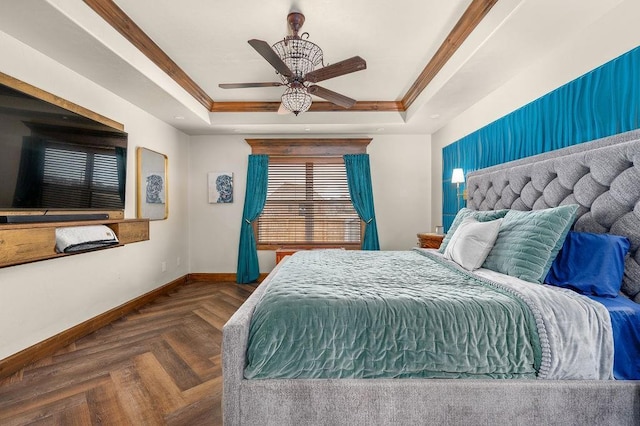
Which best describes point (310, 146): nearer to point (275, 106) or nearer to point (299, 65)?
point (275, 106)

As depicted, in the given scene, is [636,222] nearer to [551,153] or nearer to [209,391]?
[551,153]

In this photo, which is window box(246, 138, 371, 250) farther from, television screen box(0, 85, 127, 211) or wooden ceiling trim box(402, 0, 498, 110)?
television screen box(0, 85, 127, 211)

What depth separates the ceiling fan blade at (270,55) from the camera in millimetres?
1924

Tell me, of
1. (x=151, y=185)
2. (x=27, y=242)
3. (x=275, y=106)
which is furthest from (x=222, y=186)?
(x=27, y=242)

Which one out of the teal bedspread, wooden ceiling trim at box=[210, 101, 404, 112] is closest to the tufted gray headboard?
the teal bedspread

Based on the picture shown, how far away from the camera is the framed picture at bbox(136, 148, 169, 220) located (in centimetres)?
358

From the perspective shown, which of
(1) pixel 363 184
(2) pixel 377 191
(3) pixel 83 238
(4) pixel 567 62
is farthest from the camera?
(2) pixel 377 191

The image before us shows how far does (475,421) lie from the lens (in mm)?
1312

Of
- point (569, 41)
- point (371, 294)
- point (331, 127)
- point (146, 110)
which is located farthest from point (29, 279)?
point (569, 41)

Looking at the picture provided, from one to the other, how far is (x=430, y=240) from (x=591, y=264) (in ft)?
7.17

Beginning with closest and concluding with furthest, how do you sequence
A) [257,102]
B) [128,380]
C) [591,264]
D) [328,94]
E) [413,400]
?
[413,400] → [591,264] → [128,380] → [328,94] → [257,102]

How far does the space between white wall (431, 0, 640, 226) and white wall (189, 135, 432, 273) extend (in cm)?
131

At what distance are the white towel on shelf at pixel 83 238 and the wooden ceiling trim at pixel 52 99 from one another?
1.00 metres

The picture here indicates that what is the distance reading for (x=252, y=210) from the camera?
479 cm
